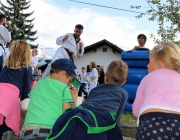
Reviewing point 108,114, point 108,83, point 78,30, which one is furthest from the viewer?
point 78,30

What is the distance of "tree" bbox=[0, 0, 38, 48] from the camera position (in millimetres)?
41031

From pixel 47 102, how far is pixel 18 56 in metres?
1.12

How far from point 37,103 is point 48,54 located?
5645 centimetres

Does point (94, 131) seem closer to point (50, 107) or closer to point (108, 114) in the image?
point (108, 114)

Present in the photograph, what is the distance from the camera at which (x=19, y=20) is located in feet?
140

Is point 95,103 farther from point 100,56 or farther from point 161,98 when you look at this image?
point 100,56

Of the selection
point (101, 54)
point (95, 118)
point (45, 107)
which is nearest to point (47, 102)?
point (45, 107)

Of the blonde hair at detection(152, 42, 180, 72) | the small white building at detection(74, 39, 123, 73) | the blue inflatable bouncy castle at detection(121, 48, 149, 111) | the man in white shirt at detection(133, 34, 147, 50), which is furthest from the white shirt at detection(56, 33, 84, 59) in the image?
the small white building at detection(74, 39, 123, 73)

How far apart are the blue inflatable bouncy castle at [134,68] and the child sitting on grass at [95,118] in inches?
105

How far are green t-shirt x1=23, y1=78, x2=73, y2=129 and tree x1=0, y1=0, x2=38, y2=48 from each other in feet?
126

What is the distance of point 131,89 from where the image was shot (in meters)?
5.49

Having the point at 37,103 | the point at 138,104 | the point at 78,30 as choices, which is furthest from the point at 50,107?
the point at 78,30

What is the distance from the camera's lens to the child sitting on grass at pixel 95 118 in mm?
2406

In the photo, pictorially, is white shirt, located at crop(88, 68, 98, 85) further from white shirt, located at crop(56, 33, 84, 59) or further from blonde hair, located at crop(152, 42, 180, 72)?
blonde hair, located at crop(152, 42, 180, 72)
